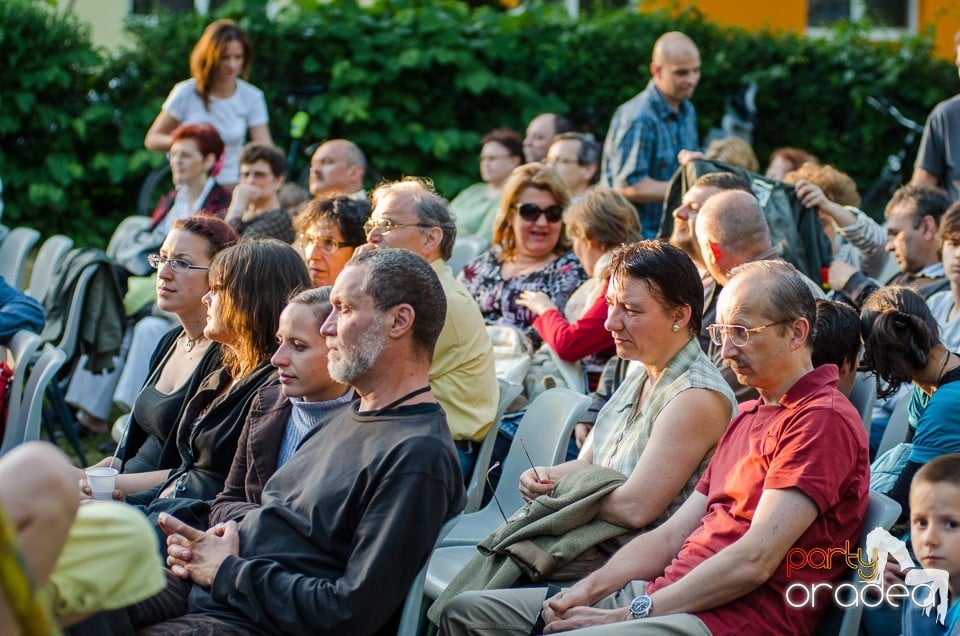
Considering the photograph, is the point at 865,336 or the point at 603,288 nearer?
the point at 865,336

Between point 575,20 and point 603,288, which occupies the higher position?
point 575,20

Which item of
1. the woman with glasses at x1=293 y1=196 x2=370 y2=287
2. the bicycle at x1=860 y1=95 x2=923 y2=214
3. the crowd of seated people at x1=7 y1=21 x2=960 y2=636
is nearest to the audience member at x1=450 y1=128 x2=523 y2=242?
the woman with glasses at x1=293 y1=196 x2=370 y2=287

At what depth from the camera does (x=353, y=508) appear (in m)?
3.11

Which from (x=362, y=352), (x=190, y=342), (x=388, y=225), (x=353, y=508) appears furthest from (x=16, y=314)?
(x=353, y=508)

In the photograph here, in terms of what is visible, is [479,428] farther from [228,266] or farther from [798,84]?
[798,84]

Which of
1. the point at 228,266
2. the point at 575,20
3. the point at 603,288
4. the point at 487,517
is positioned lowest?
the point at 487,517

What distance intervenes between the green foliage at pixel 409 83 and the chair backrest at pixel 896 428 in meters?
6.30

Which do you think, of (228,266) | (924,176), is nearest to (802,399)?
(228,266)

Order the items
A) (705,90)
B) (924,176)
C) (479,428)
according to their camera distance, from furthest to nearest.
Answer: (705,90) < (924,176) < (479,428)

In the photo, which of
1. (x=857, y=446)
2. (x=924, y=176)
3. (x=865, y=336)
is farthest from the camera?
(x=924, y=176)

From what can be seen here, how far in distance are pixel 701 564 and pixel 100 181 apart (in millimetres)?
8169

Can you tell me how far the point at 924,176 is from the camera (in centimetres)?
724

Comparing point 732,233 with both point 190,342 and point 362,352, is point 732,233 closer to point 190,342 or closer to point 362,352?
point 362,352

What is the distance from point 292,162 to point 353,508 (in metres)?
7.42
